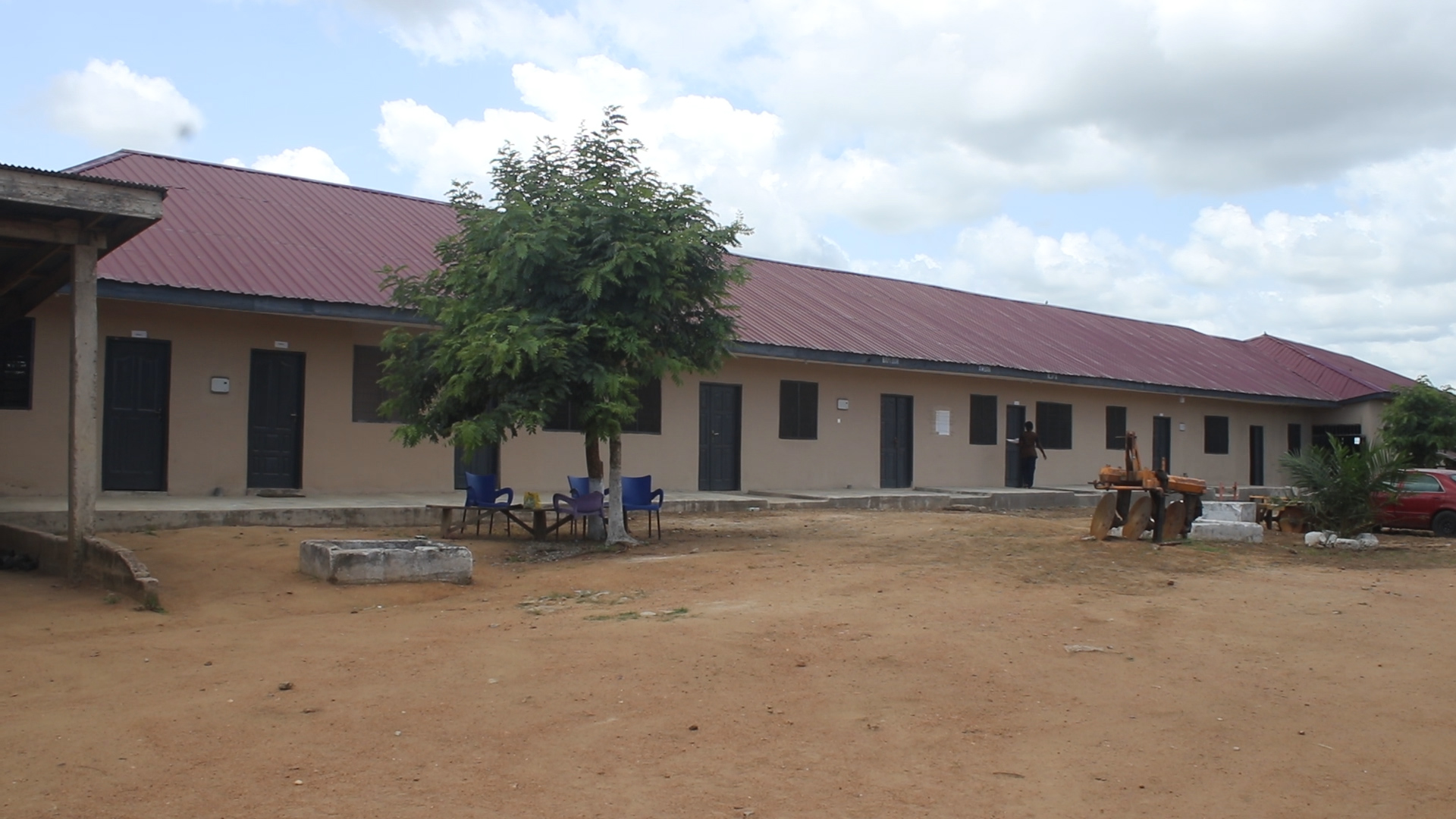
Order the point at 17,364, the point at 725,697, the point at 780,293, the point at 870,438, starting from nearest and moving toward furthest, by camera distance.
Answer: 1. the point at 725,697
2. the point at 17,364
3. the point at 870,438
4. the point at 780,293

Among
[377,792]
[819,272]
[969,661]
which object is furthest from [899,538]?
[819,272]

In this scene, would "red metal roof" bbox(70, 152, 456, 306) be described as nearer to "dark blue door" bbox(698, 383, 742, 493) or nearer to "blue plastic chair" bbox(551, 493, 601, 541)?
"blue plastic chair" bbox(551, 493, 601, 541)

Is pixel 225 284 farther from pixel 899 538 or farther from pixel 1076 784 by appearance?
pixel 1076 784

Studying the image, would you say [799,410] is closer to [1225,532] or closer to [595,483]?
[1225,532]

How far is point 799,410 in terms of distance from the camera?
20.0 m

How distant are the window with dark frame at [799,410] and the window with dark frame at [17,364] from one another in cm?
1093

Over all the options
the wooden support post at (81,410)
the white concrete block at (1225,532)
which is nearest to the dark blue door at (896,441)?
the white concrete block at (1225,532)

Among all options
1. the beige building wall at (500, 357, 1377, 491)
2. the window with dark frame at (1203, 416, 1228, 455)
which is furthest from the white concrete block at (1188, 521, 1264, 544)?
the window with dark frame at (1203, 416, 1228, 455)

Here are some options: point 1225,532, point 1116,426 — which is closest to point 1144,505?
point 1225,532

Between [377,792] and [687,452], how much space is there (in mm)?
14157

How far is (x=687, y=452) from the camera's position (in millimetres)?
18516

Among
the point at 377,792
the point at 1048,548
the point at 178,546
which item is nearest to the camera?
the point at 377,792

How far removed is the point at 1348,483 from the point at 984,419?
29.8 ft

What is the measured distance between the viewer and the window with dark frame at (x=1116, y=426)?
25.5 meters
